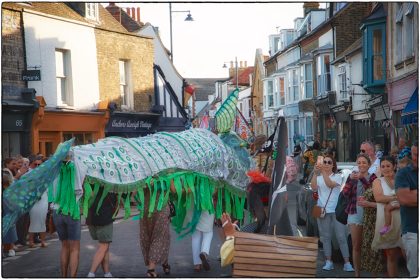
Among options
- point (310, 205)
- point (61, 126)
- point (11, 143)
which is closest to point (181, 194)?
point (310, 205)

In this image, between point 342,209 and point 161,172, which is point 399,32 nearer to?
point 342,209

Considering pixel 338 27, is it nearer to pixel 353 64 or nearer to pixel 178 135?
pixel 353 64

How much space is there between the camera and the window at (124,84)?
25.4 m

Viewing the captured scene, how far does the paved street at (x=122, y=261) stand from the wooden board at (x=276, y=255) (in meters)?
1.62

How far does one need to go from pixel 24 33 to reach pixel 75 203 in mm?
12684

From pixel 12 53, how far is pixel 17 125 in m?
1.95

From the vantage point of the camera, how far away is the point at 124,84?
1001 inches

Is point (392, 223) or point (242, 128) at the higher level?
point (242, 128)

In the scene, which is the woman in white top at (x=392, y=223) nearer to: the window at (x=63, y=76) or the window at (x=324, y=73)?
the window at (x=63, y=76)

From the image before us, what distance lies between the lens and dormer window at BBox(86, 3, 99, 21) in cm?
2359

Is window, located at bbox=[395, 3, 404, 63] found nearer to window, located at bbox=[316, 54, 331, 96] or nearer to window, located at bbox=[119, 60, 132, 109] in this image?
window, located at bbox=[119, 60, 132, 109]

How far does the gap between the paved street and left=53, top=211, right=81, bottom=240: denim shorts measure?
0.96 meters

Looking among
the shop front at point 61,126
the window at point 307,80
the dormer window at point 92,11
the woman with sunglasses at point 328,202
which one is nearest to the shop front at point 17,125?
the shop front at point 61,126

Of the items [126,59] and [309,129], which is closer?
[126,59]
